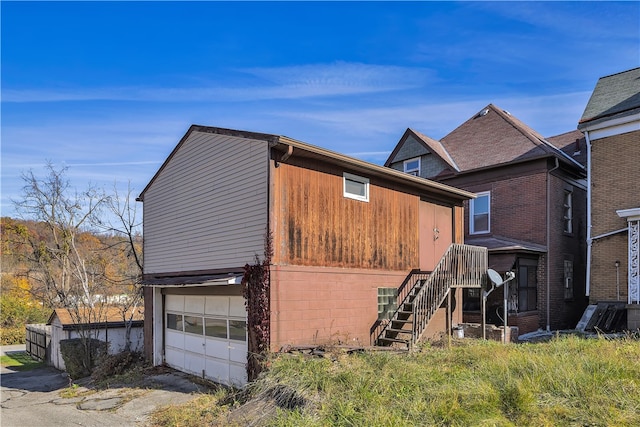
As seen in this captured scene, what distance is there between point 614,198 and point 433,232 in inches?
254

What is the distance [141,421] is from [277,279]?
13.2ft

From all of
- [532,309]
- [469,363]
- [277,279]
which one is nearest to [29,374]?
[277,279]

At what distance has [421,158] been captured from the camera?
21141 millimetres

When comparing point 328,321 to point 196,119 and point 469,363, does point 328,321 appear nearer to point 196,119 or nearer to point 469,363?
point 469,363

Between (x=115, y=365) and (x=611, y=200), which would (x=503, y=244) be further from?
(x=115, y=365)

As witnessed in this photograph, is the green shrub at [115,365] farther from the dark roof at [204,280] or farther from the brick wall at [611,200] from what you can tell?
the brick wall at [611,200]

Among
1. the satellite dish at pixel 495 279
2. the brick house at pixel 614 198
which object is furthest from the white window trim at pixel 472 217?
the satellite dish at pixel 495 279

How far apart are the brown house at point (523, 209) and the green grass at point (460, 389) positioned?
727cm

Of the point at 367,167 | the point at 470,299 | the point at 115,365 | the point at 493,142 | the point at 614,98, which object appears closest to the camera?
the point at 367,167

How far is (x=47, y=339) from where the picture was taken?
70.4 feet

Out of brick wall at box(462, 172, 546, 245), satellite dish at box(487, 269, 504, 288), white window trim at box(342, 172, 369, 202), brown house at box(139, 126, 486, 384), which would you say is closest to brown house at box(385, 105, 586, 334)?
brick wall at box(462, 172, 546, 245)

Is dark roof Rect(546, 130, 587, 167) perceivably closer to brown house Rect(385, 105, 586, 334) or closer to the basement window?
brown house Rect(385, 105, 586, 334)

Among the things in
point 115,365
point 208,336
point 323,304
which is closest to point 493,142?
point 323,304

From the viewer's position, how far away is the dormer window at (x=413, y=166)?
2117cm
